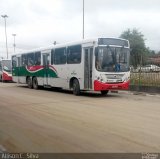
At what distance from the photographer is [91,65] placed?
20969mm

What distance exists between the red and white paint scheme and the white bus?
58.4 ft

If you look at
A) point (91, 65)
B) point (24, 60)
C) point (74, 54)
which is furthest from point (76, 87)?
point (24, 60)

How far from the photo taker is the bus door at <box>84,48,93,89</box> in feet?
68.9

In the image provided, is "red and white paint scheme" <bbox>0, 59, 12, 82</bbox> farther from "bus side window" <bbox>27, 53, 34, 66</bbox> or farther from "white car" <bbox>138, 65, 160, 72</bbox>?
"white car" <bbox>138, 65, 160, 72</bbox>

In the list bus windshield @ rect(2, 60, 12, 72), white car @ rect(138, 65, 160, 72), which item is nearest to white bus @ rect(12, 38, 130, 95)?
white car @ rect(138, 65, 160, 72)

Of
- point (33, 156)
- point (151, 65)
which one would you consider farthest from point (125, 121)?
point (151, 65)

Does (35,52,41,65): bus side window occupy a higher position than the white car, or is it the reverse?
(35,52,41,65): bus side window

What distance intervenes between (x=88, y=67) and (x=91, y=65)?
0.29 meters

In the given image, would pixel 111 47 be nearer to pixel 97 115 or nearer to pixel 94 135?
pixel 97 115

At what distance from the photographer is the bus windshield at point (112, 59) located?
20594 millimetres

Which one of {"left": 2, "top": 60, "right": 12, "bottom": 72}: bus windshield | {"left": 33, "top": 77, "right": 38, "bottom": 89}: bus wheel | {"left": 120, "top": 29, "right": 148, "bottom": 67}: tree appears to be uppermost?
{"left": 120, "top": 29, "right": 148, "bottom": 67}: tree

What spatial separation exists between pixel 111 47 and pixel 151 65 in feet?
18.3

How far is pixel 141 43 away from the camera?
81.9m

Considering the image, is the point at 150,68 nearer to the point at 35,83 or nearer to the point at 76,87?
the point at 76,87
